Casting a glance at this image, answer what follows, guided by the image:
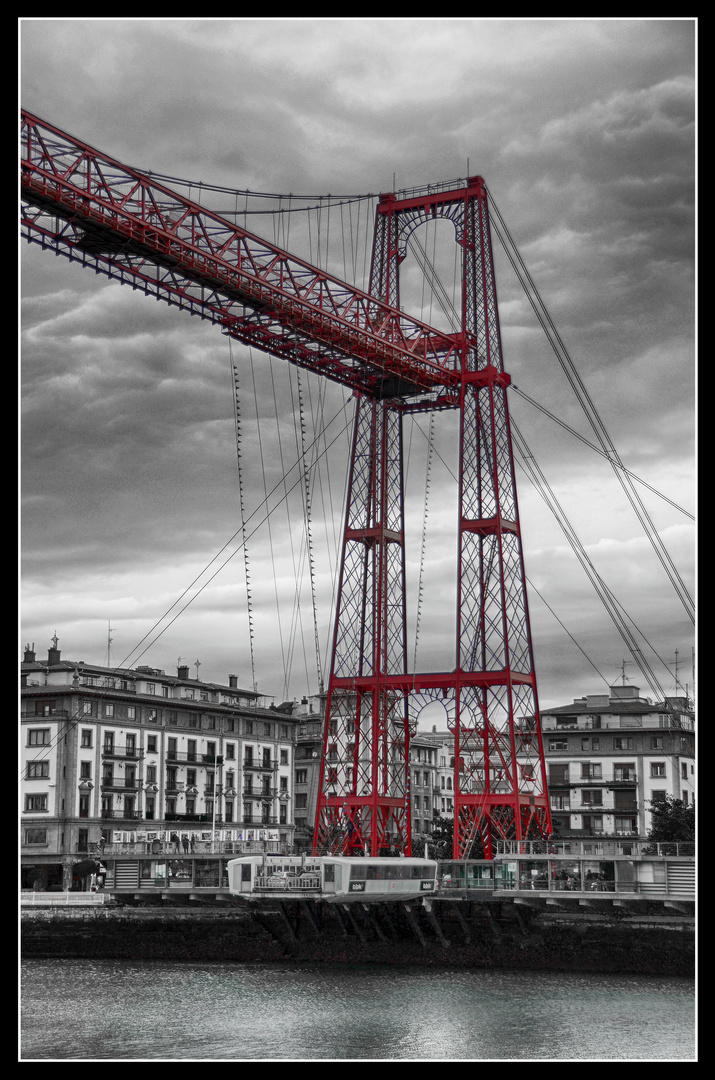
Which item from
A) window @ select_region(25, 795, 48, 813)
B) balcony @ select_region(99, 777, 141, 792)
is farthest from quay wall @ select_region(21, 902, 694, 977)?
balcony @ select_region(99, 777, 141, 792)

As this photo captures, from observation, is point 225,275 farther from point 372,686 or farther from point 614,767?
point 614,767

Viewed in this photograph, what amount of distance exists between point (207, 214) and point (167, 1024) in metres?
22.7

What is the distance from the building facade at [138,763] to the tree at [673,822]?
20.0m

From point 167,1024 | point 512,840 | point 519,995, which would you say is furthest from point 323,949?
point 167,1024

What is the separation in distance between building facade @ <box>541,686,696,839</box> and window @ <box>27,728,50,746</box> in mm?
32027

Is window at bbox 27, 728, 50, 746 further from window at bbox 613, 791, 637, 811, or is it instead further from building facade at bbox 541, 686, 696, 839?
window at bbox 613, 791, 637, 811

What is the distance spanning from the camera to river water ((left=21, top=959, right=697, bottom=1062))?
90.3ft

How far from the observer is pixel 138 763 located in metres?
72.8

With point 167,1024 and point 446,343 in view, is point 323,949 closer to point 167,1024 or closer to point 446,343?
point 167,1024

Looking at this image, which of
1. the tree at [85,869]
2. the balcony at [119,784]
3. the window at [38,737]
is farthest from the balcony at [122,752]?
the tree at [85,869]

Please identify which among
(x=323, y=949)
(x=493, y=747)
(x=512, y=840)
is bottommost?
(x=323, y=949)

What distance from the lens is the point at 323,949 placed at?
148 ft

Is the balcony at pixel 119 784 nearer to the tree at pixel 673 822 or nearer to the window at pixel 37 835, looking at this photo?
the window at pixel 37 835
